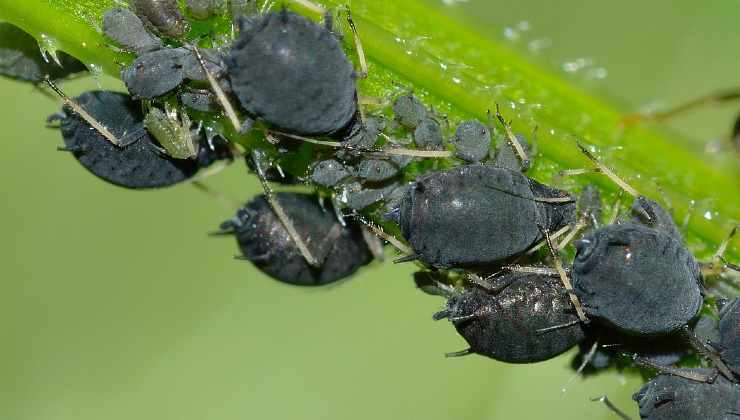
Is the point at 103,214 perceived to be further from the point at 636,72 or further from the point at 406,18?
the point at 636,72

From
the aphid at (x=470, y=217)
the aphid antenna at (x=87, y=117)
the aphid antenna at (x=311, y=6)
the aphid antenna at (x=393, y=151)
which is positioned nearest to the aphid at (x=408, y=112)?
the aphid antenna at (x=393, y=151)

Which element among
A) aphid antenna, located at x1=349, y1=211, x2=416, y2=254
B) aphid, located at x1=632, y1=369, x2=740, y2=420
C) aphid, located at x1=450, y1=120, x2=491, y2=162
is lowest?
aphid, located at x1=632, y1=369, x2=740, y2=420

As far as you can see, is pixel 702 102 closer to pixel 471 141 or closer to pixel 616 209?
pixel 616 209

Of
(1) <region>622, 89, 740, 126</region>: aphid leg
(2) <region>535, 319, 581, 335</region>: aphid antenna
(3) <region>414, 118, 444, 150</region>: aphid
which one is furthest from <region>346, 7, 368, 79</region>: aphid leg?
(1) <region>622, 89, 740, 126</region>: aphid leg

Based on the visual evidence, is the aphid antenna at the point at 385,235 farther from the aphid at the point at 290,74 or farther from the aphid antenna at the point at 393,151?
the aphid at the point at 290,74

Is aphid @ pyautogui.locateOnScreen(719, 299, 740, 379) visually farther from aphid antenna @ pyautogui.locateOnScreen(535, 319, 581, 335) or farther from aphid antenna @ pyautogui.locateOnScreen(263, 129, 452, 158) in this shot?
aphid antenna @ pyautogui.locateOnScreen(263, 129, 452, 158)

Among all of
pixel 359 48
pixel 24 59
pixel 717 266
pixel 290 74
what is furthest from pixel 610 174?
pixel 24 59
